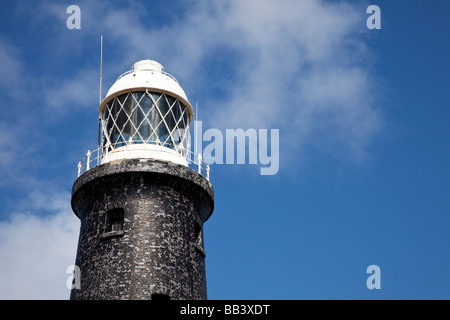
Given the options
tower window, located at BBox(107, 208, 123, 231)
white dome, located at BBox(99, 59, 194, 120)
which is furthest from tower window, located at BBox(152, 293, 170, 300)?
white dome, located at BBox(99, 59, 194, 120)

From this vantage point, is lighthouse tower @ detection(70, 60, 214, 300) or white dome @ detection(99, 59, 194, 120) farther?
white dome @ detection(99, 59, 194, 120)

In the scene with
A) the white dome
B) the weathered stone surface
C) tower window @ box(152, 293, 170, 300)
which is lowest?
tower window @ box(152, 293, 170, 300)

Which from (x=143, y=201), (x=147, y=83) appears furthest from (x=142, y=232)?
(x=147, y=83)

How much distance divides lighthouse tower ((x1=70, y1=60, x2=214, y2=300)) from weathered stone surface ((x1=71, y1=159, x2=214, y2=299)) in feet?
0.09

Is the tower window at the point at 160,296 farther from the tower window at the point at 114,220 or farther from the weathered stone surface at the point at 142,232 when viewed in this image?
the tower window at the point at 114,220

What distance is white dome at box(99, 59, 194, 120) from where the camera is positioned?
828 inches

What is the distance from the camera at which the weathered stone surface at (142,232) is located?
1811 centimetres

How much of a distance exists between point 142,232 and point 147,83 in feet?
16.8

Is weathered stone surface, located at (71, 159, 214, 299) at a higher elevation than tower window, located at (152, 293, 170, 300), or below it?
higher

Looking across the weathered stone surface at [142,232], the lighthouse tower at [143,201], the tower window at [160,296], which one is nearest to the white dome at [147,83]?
the lighthouse tower at [143,201]

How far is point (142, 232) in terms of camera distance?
18.7 metres

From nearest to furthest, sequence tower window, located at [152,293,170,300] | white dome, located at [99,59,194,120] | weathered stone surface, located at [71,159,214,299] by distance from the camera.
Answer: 1. tower window, located at [152,293,170,300]
2. weathered stone surface, located at [71,159,214,299]
3. white dome, located at [99,59,194,120]

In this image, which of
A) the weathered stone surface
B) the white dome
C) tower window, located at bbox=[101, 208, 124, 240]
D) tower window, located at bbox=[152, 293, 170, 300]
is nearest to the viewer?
tower window, located at bbox=[152, 293, 170, 300]

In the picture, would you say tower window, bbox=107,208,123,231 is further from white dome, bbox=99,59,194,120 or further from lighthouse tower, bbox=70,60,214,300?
white dome, bbox=99,59,194,120
